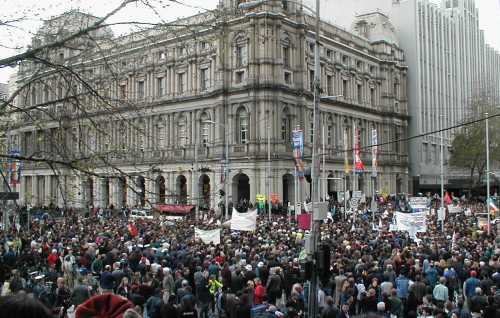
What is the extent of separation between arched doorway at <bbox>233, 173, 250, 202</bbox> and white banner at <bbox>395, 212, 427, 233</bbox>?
1322 inches

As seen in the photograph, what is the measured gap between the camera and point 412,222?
2477cm

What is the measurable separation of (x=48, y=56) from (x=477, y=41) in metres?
104

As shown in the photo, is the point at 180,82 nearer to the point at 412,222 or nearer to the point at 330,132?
the point at 330,132

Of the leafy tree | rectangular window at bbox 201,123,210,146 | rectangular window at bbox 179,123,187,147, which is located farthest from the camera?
the leafy tree

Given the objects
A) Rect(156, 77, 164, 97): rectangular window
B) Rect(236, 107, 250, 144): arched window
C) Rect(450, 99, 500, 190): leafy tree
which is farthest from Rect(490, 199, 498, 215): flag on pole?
Rect(450, 99, 500, 190): leafy tree

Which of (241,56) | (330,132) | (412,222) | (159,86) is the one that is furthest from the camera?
(330,132)

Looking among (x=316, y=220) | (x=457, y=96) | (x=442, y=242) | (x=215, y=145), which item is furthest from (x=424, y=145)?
(x=316, y=220)

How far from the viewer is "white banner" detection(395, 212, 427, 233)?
80.8ft

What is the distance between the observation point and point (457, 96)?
9312cm

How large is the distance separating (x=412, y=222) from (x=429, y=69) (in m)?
64.0

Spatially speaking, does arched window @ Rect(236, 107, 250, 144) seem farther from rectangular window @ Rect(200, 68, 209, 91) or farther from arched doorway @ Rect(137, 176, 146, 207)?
arched doorway @ Rect(137, 176, 146, 207)

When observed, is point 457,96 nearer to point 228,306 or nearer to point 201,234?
point 201,234

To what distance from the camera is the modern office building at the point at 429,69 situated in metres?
81.6

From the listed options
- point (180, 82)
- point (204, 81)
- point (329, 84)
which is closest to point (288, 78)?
point (204, 81)
